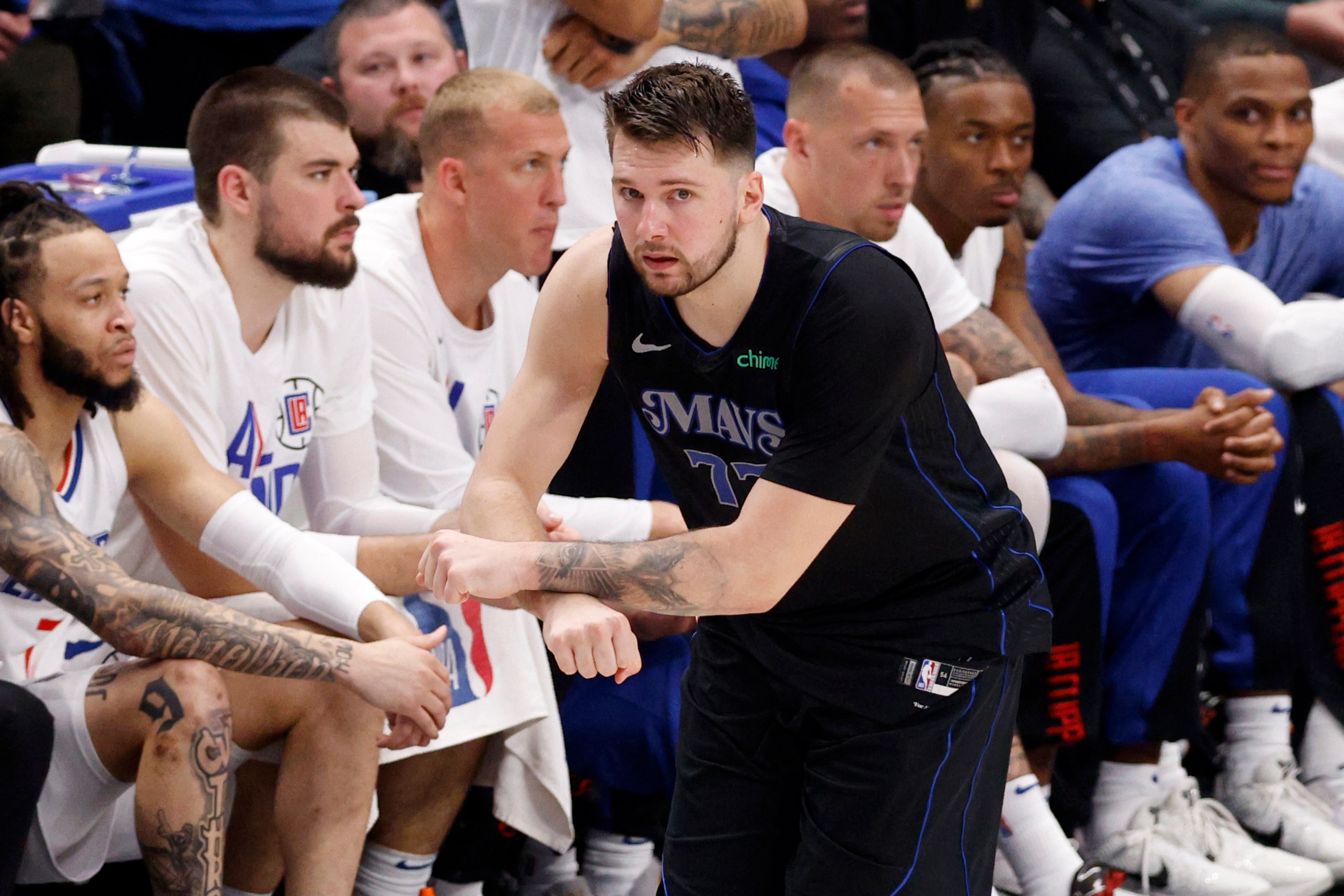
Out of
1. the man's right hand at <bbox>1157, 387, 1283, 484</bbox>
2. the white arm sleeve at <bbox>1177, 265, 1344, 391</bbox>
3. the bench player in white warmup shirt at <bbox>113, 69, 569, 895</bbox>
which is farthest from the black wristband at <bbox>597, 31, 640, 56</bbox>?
the white arm sleeve at <bbox>1177, 265, 1344, 391</bbox>

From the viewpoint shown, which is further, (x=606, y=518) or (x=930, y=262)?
(x=930, y=262)

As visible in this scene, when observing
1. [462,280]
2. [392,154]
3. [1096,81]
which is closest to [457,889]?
[462,280]

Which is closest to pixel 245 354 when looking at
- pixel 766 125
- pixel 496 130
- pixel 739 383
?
pixel 496 130

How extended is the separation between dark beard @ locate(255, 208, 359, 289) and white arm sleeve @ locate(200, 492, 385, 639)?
0.49 meters

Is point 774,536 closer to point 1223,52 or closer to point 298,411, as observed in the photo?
point 298,411

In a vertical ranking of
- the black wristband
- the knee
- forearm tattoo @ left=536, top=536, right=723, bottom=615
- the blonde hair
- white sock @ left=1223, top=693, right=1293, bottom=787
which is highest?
the black wristband

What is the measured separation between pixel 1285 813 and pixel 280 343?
271 cm

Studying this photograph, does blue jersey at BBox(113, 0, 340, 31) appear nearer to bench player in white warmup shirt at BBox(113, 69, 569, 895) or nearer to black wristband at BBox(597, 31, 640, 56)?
black wristband at BBox(597, 31, 640, 56)

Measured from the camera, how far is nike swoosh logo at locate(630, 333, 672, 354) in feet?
7.19

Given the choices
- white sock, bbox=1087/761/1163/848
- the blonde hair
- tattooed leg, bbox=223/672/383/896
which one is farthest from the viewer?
white sock, bbox=1087/761/1163/848

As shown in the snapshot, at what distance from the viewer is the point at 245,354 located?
3215 mm

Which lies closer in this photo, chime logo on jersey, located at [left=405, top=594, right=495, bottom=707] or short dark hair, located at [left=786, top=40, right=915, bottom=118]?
chime logo on jersey, located at [left=405, top=594, right=495, bottom=707]

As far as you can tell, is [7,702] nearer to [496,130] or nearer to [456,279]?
[456,279]

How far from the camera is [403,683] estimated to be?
2791 mm
